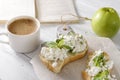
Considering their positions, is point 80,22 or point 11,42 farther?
point 80,22

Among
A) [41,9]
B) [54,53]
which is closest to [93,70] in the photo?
[54,53]

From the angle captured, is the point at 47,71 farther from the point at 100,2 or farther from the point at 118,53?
the point at 100,2

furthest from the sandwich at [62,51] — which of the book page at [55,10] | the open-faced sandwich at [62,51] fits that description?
the book page at [55,10]

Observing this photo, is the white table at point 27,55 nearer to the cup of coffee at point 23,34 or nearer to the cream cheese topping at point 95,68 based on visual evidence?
the cup of coffee at point 23,34

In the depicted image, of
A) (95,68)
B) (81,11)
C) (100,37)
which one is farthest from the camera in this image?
(81,11)

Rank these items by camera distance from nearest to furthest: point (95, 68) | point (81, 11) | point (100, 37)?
point (95, 68) < point (100, 37) < point (81, 11)

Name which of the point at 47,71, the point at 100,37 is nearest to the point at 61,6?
the point at 100,37

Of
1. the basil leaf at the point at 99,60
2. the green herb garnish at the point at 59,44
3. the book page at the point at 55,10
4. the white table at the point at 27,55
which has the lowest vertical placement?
the white table at the point at 27,55
